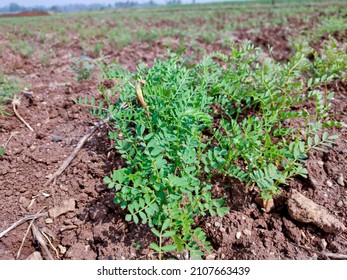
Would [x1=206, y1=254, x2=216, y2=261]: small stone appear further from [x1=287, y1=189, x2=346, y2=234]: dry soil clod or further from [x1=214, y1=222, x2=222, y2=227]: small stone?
[x1=287, y1=189, x2=346, y2=234]: dry soil clod

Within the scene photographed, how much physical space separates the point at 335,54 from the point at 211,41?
3.16m

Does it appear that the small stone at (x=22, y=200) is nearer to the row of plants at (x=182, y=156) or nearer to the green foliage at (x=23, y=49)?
the row of plants at (x=182, y=156)

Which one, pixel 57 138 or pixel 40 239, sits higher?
pixel 57 138

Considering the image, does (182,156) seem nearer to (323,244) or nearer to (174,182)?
(174,182)

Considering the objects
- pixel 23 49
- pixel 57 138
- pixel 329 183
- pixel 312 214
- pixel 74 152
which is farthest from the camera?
pixel 23 49

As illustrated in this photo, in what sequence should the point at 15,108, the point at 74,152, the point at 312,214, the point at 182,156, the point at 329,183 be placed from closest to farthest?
the point at 182,156 < the point at 312,214 < the point at 329,183 < the point at 74,152 < the point at 15,108

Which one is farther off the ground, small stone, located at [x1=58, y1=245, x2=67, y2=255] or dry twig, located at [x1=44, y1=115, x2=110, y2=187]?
dry twig, located at [x1=44, y1=115, x2=110, y2=187]

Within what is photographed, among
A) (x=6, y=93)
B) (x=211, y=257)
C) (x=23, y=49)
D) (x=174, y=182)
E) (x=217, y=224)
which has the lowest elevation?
(x=211, y=257)

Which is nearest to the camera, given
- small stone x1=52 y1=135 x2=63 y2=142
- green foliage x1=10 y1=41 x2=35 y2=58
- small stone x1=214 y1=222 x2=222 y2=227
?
small stone x1=214 y1=222 x2=222 y2=227

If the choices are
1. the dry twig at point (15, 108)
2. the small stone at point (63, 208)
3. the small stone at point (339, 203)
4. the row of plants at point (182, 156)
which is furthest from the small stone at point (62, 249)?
the small stone at point (339, 203)

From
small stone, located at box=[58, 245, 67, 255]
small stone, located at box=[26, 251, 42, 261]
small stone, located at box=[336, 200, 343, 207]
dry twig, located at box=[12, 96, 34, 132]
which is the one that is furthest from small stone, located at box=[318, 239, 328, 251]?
dry twig, located at box=[12, 96, 34, 132]

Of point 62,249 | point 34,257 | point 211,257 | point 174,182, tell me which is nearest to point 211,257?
point 211,257

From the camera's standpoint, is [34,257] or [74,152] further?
[74,152]
